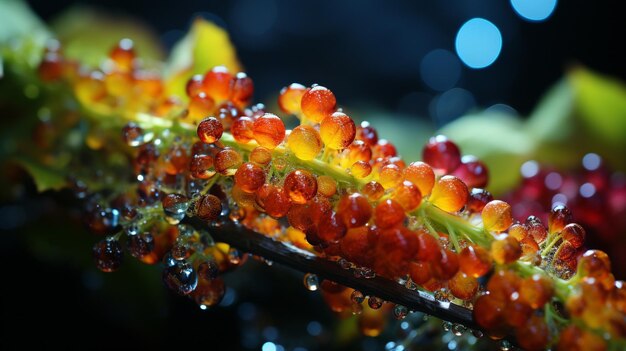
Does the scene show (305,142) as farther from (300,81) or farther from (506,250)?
(300,81)

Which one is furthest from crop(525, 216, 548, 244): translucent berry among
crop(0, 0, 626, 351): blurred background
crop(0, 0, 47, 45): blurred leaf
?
crop(0, 0, 47, 45): blurred leaf

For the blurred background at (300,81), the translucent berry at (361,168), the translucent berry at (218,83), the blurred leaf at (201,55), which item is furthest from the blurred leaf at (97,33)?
the translucent berry at (361,168)

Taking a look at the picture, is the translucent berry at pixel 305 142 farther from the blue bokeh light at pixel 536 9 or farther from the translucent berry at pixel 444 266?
the blue bokeh light at pixel 536 9

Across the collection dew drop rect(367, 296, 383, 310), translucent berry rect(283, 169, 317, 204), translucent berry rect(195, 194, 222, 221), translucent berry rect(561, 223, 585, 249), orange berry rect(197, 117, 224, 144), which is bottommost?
dew drop rect(367, 296, 383, 310)

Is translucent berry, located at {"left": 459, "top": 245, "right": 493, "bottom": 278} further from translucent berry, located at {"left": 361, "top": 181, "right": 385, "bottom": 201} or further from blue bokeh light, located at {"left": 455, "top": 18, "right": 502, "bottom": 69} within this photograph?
blue bokeh light, located at {"left": 455, "top": 18, "right": 502, "bottom": 69}

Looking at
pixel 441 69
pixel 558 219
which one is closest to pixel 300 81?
pixel 441 69

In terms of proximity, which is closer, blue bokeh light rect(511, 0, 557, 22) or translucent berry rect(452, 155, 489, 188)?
translucent berry rect(452, 155, 489, 188)

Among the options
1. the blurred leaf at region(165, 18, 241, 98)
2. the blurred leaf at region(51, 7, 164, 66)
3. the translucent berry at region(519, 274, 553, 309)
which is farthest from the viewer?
the blurred leaf at region(51, 7, 164, 66)
